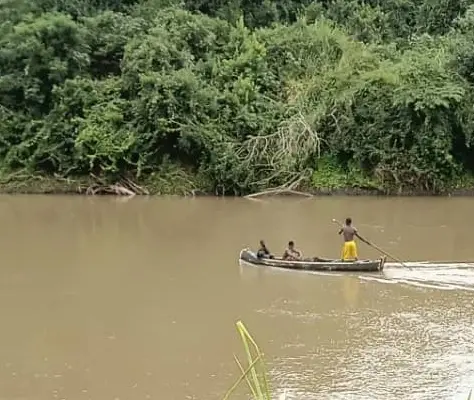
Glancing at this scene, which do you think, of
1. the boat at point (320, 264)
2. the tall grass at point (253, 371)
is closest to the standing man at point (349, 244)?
the boat at point (320, 264)

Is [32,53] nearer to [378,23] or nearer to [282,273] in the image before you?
[378,23]

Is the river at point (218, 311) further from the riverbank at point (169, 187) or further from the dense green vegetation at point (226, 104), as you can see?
the dense green vegetation at point (226, 104)

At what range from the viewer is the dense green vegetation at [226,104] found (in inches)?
965

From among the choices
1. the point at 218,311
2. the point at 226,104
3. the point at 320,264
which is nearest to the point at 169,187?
the point at 226,104

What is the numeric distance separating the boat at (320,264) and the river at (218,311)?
0.16m

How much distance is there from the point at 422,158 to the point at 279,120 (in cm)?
457

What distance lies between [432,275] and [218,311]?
3.95 m

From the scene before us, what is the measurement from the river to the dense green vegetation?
4.97 metres

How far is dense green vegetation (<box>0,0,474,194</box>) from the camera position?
24500 millimetres

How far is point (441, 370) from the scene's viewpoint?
8773 mm

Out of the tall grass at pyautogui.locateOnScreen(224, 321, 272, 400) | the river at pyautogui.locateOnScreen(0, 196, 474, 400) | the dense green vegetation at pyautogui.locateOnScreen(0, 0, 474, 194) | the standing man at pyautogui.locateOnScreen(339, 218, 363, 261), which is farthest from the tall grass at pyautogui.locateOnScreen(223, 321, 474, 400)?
the dense green vegetation at pyautogui.locateOnScreen(0, 0, 474, 194)

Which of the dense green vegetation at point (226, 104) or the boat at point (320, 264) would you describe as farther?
the dense green vegetation at point (226, 104)

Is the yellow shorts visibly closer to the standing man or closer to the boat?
the standing man

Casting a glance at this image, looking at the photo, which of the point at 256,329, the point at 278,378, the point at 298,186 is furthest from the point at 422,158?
the point at 278,378
